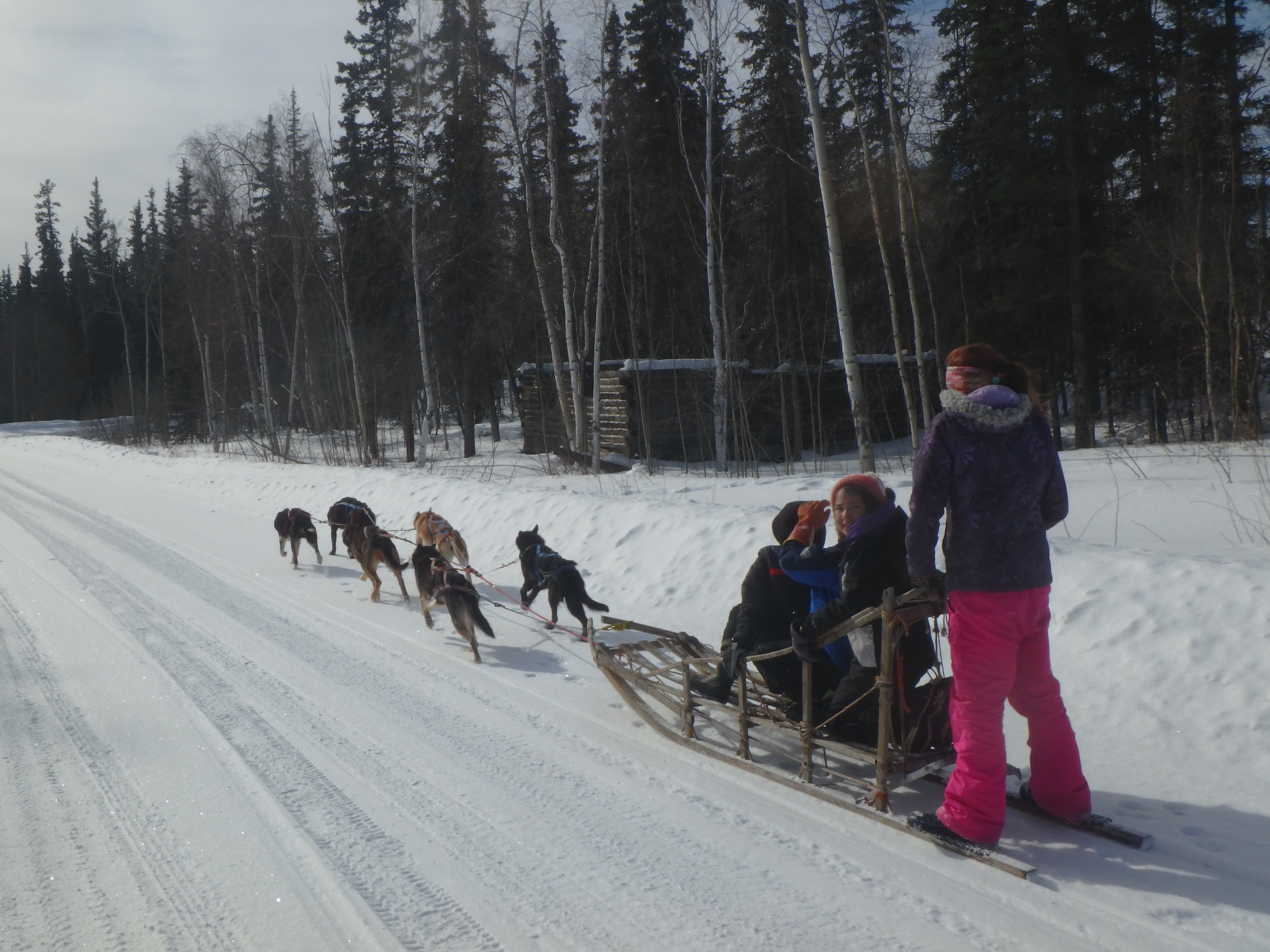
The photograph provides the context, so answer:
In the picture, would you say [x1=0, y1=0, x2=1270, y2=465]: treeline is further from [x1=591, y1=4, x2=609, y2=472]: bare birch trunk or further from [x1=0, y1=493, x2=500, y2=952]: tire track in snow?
[x1=0, y1=493, x2=500, y2=952]: tire track in snow

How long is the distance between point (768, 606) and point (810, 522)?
0.51 m

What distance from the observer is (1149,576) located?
17.0ft

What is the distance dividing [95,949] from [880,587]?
341 cm

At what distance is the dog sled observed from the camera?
350cm

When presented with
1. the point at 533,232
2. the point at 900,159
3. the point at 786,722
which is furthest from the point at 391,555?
the point at 900,159

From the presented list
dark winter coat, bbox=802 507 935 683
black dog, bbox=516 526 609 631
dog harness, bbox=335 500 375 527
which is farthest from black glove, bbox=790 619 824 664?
dog harness, bbox=335 500 375 527

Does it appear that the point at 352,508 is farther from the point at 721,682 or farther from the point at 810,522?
the point at 810,522

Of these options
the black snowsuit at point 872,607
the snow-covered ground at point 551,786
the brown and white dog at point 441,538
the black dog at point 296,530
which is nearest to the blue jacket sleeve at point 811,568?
the black snowsuit at point 872,607

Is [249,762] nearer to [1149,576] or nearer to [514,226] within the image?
[1149,576]

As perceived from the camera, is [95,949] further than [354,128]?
No

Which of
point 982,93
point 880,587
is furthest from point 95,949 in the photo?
point 982,93

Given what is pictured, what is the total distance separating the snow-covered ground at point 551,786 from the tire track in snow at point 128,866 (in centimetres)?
1

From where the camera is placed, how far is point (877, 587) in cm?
386

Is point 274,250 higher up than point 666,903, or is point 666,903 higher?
point 274,250
